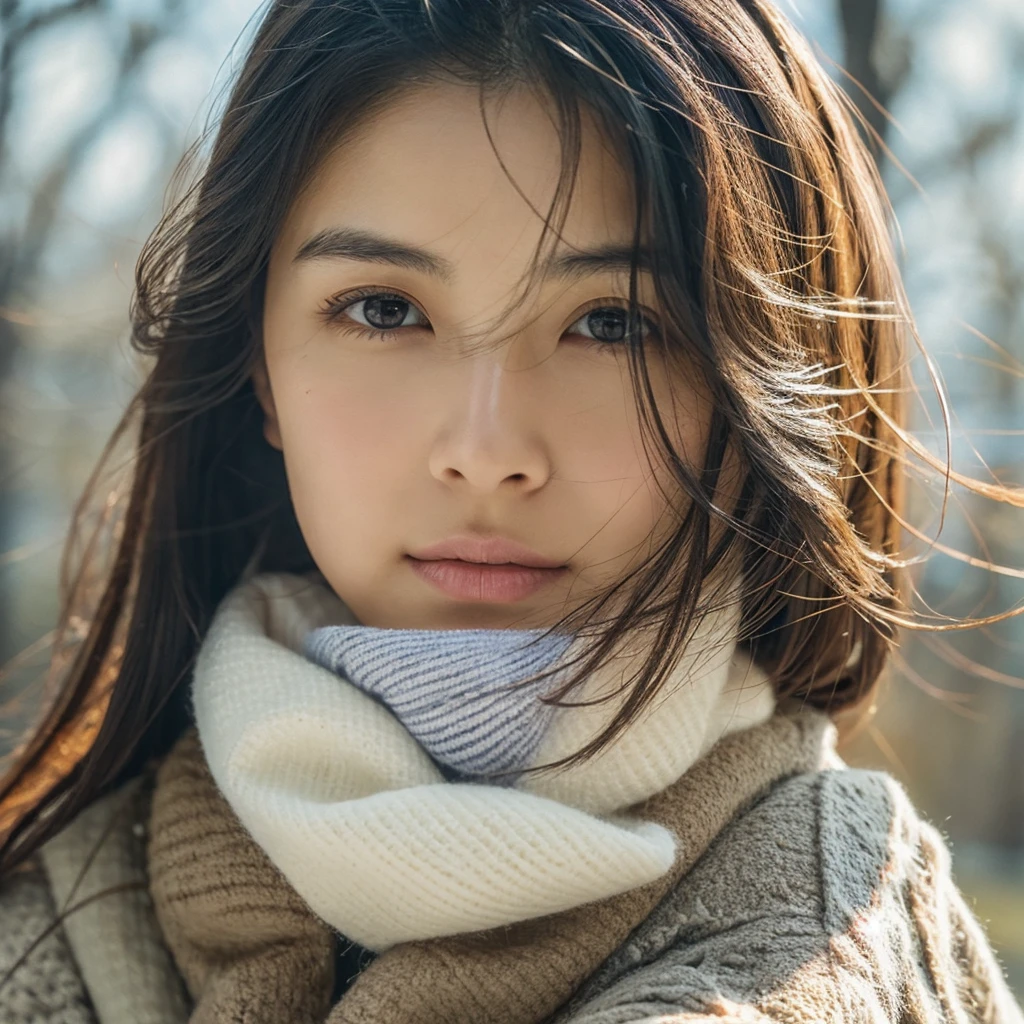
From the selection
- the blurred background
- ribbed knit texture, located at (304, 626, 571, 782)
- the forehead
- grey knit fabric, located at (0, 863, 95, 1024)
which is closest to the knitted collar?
ribbed knit texture, located at (304, 626, 571, 782)

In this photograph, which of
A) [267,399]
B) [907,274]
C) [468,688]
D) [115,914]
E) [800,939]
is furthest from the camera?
[907,274]

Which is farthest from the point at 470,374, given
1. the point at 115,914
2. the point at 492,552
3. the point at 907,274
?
the point at 907,274

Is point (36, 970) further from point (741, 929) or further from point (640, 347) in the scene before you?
point (640, 347)

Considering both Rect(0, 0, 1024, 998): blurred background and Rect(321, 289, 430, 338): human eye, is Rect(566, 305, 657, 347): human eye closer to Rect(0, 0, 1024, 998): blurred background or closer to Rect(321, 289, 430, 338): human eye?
Rect(321, 289, 430, 338): human eye

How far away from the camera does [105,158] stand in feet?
10.5

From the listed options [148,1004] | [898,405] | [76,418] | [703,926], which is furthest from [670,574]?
[76,418]

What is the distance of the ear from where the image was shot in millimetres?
1381

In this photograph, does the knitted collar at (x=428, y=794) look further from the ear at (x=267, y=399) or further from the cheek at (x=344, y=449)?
the ear at (x=267, y=399)

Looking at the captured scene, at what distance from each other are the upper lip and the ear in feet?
1.12

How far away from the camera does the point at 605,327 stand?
1.10 meters

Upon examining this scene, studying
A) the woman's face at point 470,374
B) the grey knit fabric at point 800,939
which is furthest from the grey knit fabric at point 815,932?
the woman's face at point 470,374

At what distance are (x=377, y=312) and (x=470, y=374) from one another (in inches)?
5.9

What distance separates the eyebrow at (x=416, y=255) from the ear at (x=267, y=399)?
238 mm

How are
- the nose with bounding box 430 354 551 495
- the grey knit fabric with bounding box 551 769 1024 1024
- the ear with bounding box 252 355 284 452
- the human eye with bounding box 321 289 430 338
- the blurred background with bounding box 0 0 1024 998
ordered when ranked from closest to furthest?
the grey knit fabric with bounding box 551 769 1024 1024, the nose with bounding box 430 354 551 495, the human eye with bounding box 321 289 430 338, the ear with bounding box 252 355 284 452, the blurred background with bounding box 0 0 1024 998
